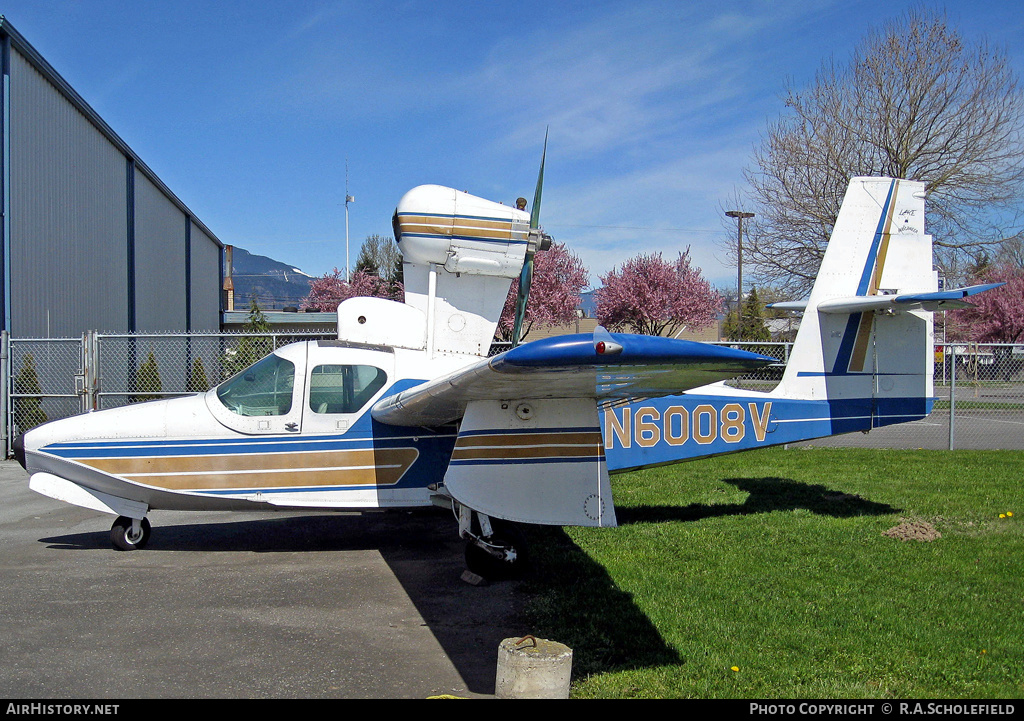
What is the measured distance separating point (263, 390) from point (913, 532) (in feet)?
21.1

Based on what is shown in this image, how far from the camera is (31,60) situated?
15.2 m

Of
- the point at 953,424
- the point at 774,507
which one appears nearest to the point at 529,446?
the point at 774,507

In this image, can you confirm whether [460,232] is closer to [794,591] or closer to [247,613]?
[247,613]

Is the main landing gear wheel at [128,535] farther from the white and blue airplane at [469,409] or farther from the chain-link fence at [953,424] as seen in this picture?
the chain-link fence at [953,424]

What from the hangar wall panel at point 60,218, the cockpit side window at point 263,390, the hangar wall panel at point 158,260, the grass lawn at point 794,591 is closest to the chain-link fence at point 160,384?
the hangar wall panel at point 60,218

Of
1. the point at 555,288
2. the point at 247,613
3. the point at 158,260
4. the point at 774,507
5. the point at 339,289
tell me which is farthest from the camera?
the point at 339,289

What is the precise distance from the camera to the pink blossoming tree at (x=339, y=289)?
3860 cm

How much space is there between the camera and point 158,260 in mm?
26016

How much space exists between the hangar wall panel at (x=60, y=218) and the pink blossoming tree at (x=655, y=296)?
20.9m

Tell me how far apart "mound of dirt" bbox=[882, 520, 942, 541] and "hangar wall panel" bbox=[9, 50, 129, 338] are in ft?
51.2

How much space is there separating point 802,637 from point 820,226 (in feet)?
59.9

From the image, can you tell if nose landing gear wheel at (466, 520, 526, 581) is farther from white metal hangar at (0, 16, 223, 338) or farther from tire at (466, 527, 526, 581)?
white metal hangar at (0, 16, 223, 338)
